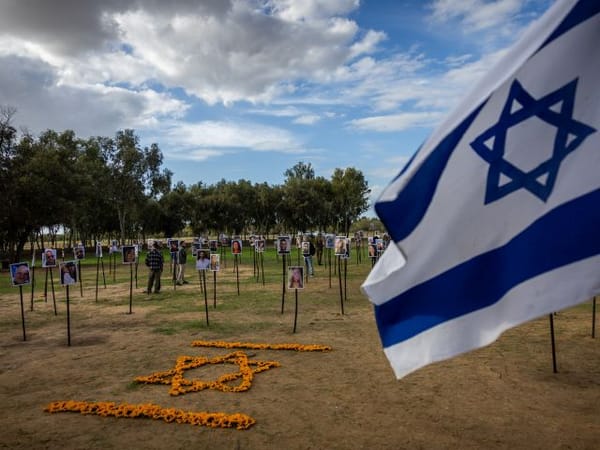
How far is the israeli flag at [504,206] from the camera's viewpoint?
266 cm

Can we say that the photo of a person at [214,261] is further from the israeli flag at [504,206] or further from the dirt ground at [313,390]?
the israeli flag at [504,206]

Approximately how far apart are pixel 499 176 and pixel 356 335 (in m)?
9.70

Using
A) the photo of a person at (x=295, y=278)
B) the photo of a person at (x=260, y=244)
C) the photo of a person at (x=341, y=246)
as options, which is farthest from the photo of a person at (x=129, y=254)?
the photo of a person at (x=260, y=244)

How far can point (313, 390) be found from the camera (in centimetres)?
798

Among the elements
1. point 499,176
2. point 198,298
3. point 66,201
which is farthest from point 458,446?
point 66,201

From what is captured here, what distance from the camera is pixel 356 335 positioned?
39.2ft

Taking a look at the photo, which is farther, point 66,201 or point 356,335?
point 66,201

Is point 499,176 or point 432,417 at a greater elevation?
point 499,176

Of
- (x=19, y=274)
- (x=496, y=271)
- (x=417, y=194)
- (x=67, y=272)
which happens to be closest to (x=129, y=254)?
(x=67, y=272)

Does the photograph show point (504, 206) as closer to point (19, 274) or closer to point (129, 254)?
point (19, 274)

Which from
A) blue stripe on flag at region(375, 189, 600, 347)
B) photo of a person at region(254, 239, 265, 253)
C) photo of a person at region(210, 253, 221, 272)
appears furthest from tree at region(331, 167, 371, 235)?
blue stripe on flag at region(375, 189, 600, 347)

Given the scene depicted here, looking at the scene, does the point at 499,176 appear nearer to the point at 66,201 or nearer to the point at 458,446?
the point at 458,446

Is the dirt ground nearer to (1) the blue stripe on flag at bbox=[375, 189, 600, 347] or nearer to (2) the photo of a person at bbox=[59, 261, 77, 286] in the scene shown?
(2) the photo of a person at bbox=[59, 261, 77, 286]

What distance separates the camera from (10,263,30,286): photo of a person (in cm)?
1271
